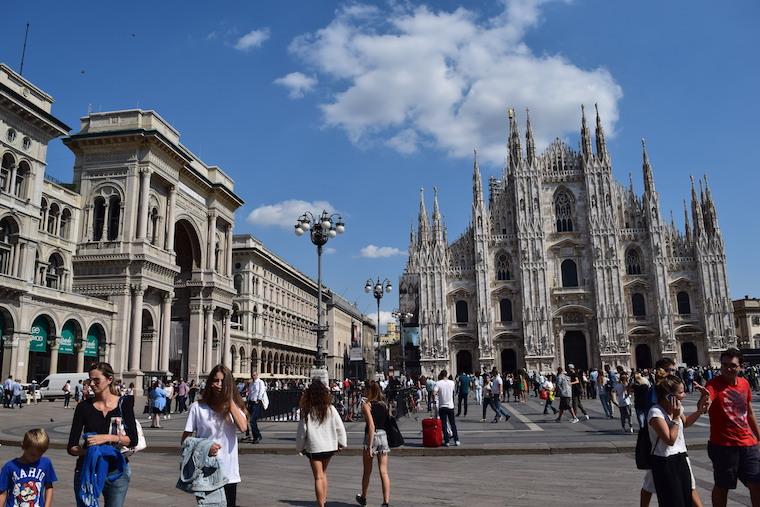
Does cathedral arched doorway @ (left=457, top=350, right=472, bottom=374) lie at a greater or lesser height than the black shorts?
greater

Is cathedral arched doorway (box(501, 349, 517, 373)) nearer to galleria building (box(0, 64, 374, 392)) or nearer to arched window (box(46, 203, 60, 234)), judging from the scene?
galleria building (box(0, 64, 374, 392))

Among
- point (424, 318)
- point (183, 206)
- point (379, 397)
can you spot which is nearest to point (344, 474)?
point (379, 397)

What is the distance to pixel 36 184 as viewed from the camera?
33.3 m

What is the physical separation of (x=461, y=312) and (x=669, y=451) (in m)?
53.0

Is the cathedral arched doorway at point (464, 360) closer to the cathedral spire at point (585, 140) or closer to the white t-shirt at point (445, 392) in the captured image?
the cathedral spire at point (585, 140)

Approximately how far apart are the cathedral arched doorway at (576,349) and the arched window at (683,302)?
338 inches

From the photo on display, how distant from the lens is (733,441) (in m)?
5.77

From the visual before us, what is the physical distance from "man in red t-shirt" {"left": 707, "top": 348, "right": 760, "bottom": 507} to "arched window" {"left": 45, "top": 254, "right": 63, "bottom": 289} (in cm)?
3856

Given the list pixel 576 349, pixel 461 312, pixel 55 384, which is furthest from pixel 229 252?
pixel 576 349

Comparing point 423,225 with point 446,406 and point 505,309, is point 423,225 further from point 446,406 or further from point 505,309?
point 446,406

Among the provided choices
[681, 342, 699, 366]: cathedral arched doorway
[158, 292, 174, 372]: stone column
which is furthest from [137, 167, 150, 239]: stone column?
[681, 342, 699, 366]: cathedral arched doorway

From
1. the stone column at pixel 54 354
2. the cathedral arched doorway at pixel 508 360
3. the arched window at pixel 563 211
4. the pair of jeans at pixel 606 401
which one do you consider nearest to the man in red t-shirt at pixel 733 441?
the pair of jeans at pixel 606 401

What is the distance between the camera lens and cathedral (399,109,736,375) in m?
54.2

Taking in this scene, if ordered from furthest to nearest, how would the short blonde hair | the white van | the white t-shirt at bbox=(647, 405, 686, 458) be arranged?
the white van, the white t-shirt at bbox=(647, 405, 686, 458), the short blonde hair
